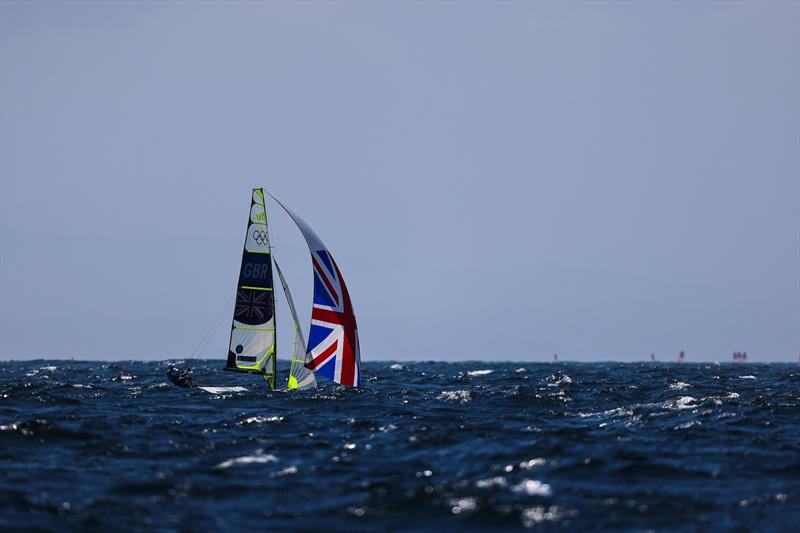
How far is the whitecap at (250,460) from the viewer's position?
67.1 ft

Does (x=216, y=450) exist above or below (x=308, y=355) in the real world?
below

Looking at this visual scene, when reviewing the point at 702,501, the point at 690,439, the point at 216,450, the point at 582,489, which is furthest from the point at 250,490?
the point at 690,439

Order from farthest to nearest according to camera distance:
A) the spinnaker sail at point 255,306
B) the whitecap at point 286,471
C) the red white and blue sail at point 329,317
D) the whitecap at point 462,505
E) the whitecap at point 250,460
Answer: the spinnaker sail at point 255,306 → the red white and blue sail at point 329,317 → the whitecap at point 250,460 → the whitecap at point 286,471 → the whitecap at point 462,505

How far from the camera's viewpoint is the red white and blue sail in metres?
33.6

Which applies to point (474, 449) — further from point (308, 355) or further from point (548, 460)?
point (308, 355)

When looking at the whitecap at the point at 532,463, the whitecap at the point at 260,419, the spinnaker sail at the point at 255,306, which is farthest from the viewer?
the spinnaker sail at the point at 255,306

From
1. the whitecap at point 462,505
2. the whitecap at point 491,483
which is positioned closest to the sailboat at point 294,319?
the whitecap at point 491,483

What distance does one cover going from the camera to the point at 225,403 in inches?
1361

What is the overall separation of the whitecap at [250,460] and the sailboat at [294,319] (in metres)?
12.2

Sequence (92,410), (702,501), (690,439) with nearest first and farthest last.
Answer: (702,501) < (690,439) < (92,410)

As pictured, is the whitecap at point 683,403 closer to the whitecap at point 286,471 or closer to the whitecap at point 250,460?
the whitecap at point 250,460

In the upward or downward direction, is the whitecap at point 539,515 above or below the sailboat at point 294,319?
below

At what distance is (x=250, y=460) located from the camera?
68.8 feet

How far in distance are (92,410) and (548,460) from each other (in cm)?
1746
